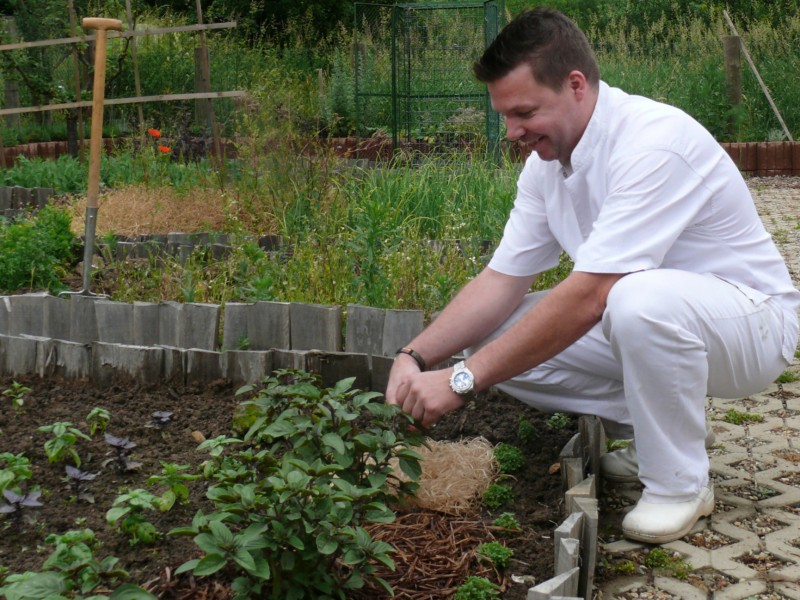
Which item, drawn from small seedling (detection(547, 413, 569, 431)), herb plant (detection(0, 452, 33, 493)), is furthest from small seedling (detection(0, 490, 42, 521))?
small seedling (detection(547, 413, 569, 431))

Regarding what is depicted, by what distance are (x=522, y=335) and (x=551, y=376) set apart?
0.67m

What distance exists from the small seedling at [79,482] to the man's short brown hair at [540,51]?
61.3 inches

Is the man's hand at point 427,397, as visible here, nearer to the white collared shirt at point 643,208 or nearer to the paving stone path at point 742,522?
the white collared shirt at point 643,208

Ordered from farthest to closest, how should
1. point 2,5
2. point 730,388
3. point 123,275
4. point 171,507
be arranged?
point 2,5 < point 123,275 < point 730,388 < point 171,507

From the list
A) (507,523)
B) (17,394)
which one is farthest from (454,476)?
(17,394)

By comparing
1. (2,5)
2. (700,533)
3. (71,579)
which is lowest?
(700,533)

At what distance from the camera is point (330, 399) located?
2.35 meters

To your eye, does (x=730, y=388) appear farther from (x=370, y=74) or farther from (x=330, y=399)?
(x=370, y=74)

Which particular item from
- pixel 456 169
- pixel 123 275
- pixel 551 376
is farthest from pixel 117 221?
pixel 551 376

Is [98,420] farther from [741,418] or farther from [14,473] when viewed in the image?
[741,418]

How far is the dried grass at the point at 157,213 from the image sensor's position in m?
5.75

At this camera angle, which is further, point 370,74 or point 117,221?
point 370,74

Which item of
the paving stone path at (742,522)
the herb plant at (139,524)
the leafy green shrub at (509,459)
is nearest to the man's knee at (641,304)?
the leafy green shrub at (509,459)

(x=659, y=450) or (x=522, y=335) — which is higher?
(x=522, y=335)
